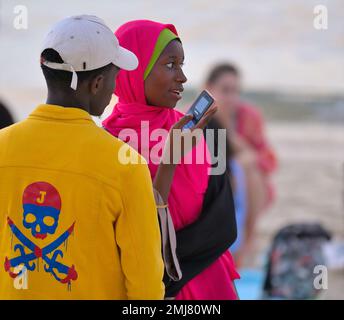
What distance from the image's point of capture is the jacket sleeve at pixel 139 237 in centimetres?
225

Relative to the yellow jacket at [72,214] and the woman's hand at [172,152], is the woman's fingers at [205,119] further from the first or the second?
the yellow jacket at [72,214]

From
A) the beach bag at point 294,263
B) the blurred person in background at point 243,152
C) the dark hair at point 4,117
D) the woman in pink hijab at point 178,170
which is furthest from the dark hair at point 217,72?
the woman in pink hijab at point 178,170

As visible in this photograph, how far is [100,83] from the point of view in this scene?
2354 millimetres

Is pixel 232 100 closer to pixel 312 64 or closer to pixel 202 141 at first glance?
pixel 202 141

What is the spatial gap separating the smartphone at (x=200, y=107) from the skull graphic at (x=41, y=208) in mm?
516

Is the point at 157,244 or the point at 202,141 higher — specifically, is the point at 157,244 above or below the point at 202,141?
below

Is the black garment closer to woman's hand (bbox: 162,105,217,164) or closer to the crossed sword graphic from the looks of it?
woman's hand (bbox: 162,105,217,164)

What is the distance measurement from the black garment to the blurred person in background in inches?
174

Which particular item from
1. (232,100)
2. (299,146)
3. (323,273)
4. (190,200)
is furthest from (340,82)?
(190,200)

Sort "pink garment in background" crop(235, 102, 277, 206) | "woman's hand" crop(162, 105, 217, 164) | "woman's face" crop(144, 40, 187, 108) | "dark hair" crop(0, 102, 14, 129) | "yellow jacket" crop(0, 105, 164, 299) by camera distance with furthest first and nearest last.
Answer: "pink garment in background" crop(235, 102, 277, 206), "dark hair" crop(0, 102, 14, 129), "woman's face" crop(144, 40, 187, 108), "woman's hand" crop(162, 105, 217, 164), "yellow jacket" crop(0, 105, 164, 299)

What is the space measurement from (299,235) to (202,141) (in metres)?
3.59

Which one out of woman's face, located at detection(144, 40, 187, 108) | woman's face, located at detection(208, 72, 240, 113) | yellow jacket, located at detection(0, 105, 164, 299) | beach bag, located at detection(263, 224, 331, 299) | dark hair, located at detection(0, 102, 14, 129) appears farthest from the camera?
woman's face, located at detection(208, 72, 240, 113)

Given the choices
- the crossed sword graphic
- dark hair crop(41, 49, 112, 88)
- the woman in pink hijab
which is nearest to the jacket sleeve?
the crossed sword graphic

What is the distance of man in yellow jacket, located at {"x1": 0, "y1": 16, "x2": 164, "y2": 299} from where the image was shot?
2.25 metres
